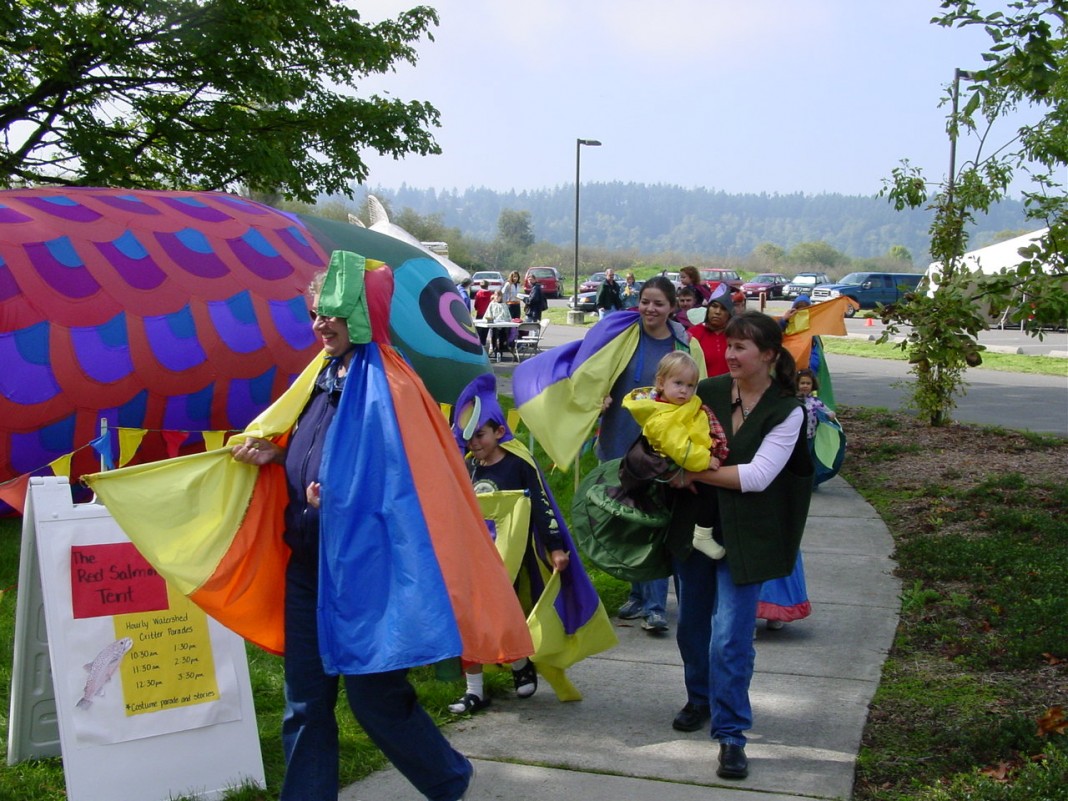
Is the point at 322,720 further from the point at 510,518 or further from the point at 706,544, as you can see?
the point at 510,518

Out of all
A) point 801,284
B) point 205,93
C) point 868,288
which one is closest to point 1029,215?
point 205,93

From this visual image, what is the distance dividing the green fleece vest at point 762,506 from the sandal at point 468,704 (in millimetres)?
1320

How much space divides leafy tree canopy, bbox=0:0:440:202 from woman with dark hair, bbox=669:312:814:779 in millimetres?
10099

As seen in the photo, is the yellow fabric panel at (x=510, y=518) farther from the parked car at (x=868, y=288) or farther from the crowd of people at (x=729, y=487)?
the parked car at (x=868, y=288)

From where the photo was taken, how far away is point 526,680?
5.18m

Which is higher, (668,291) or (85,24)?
(85,24)

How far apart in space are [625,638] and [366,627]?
117 inches

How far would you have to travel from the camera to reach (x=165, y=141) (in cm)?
1401

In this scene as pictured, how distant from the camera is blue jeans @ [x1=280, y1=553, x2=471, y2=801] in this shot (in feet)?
11.4

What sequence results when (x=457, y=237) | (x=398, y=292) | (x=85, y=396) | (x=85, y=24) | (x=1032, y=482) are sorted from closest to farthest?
(x=85, y=396) → (x=1032, y=482) → (x=398, y=292) → (x=85, y=24) → (x=457, y=237)

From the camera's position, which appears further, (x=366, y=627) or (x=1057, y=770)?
(x=1057, y=770)

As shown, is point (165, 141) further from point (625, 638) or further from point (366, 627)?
point (366, 627)

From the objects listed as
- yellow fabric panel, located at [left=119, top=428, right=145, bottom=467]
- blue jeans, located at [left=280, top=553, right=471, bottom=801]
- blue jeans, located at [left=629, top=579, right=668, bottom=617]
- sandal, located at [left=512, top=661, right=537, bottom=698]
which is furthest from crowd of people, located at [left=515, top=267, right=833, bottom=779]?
yellow fabric panel, located at [left=119, top=428, right=145, bottom=467]

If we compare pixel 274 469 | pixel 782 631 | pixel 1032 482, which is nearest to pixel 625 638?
pixel 782 631
